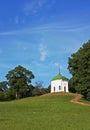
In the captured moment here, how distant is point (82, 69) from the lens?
201 feet

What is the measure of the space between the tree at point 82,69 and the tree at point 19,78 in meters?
38.1

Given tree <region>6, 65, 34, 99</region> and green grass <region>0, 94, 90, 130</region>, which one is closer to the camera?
green grass <region>0, 94, 90, 130</region>

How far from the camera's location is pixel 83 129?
17.1 meters

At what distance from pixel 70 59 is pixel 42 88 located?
58.5 meters

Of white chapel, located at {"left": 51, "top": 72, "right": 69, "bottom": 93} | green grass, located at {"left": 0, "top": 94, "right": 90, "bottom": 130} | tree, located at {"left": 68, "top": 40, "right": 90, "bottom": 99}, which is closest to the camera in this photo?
green grass, located at {"left": 0, "top": 94, "right": 90, "bottom": 130}

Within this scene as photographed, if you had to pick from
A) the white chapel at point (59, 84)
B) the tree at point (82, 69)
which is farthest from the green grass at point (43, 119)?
the white chapel at point (59, 84)

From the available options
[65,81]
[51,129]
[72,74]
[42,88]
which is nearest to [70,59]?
[72,74]

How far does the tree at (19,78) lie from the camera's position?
100m

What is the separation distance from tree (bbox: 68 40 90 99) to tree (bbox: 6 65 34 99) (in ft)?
125

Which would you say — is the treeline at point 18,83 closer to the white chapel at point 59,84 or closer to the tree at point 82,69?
the white chapel at point 59,84

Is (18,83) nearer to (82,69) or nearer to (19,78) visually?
(19,78)

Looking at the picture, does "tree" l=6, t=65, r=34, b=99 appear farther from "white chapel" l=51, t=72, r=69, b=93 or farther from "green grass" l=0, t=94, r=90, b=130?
"green grass" l=0, t=94, r=90, b=130

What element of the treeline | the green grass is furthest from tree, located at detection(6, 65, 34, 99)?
the green grass

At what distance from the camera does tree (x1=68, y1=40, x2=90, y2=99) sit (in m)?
60.0
